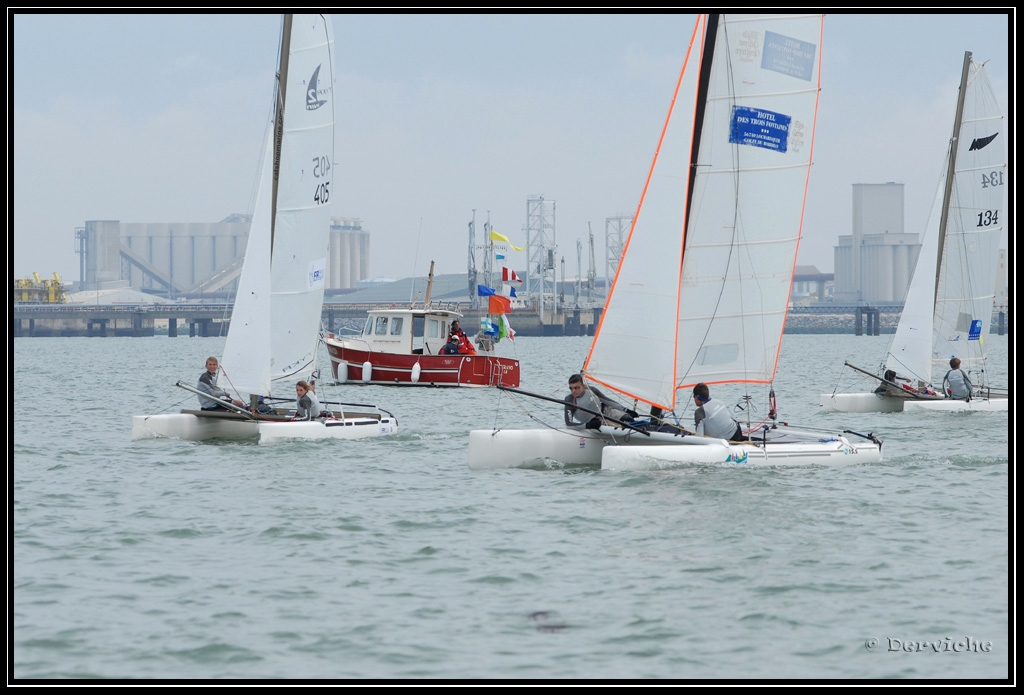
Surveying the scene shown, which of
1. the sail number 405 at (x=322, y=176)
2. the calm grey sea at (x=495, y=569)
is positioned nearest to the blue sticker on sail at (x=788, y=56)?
the calm grey sea at (x=495, y=569)

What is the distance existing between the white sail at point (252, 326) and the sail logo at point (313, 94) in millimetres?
2360

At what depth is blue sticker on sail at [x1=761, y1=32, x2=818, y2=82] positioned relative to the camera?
1733cm

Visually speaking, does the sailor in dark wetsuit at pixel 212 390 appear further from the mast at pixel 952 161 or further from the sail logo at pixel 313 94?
the mast at pixel 952 161

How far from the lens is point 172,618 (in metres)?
9.94

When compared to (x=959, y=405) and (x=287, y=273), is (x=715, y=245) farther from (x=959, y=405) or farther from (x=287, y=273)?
(x=959, y=405)

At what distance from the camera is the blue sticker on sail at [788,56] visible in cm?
1733

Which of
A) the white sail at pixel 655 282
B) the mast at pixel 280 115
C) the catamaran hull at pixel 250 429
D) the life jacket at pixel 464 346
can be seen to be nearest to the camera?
the white sail at pixel 655 282

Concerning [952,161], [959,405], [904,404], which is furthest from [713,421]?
[952,161]

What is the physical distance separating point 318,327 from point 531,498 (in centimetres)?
878

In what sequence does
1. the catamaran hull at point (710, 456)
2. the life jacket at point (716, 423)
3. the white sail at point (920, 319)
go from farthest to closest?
1. the white sail at point (920, 319)
2. the life jacket at point (716, 423)
3. the catamaran hull at point (710, 456)

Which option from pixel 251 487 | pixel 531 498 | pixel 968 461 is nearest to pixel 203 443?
pixel 251 487

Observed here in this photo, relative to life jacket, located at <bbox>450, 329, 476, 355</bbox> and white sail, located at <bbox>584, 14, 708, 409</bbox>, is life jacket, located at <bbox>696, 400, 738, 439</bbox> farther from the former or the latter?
life jacket, located at <bbox>450, 329, 476, 355</bbox>

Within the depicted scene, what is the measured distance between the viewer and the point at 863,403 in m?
28.4
